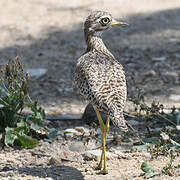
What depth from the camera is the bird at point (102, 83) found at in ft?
14.1

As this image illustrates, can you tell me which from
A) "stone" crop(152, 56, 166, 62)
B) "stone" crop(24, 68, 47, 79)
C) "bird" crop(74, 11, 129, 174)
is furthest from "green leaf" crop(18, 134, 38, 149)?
"stone" crop(152, 56, 166, 62)

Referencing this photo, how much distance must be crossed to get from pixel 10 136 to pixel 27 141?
0.65ft

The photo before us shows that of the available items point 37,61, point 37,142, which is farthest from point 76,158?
point 37,61

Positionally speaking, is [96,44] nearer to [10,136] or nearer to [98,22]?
[98,22]

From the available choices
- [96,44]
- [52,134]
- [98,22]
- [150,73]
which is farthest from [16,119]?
A: [150,73]

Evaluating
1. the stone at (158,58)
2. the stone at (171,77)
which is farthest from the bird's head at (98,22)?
the stone at (158,58)

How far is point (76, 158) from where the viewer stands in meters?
5.07

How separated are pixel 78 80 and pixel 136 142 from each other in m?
1.12

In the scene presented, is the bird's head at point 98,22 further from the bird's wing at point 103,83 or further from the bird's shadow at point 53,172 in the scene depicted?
the bird's shadow at point 53,172

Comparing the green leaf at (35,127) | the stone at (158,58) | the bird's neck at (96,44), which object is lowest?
the green leaf at (35,127)

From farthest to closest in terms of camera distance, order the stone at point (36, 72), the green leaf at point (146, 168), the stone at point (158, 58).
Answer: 1. the stone at point (158, 58)
2. the stone at point (36, 72)
3. the green leaf at point (146, 168)

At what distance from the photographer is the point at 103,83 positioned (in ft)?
14.8

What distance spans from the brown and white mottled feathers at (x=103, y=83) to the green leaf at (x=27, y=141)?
910 mm

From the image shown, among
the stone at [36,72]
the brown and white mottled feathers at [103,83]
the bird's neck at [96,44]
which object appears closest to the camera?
the brown and white mottled feathers at [103,83]
